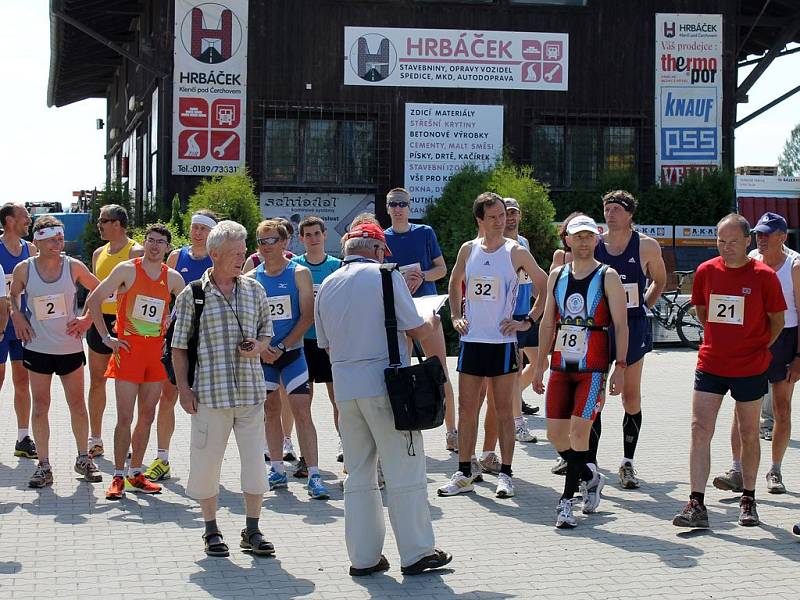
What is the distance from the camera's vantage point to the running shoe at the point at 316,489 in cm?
821

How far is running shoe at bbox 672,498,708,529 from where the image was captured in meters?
7.31

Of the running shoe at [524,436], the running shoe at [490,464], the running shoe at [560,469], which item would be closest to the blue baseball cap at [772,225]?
the running shoe at [560,469]

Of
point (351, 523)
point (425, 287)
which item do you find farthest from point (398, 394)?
point (425, 287)

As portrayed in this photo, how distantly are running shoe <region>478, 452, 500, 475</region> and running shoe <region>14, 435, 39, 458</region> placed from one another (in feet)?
11.8

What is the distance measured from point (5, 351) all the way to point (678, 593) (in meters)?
5.80

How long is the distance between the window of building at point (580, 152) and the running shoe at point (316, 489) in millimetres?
16975

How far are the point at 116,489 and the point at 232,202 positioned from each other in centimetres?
1294

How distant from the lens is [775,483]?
845cm

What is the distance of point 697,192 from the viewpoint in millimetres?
23984

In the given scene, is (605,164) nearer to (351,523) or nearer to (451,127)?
(451,127)

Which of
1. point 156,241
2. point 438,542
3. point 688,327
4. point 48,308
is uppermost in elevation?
point 156,241

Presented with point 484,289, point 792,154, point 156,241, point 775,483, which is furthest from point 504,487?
point 792,154

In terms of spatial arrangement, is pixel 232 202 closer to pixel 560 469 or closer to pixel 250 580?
pixel 560 469

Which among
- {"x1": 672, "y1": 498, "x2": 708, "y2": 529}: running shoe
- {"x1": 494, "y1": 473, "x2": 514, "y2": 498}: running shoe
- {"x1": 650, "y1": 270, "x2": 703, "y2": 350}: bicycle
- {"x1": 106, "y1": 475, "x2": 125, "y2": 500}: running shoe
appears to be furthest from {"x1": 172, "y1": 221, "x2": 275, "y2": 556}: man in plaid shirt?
{"x1": 650, "y1": 270, "x2": 703, "y2": 350}: bicycle
